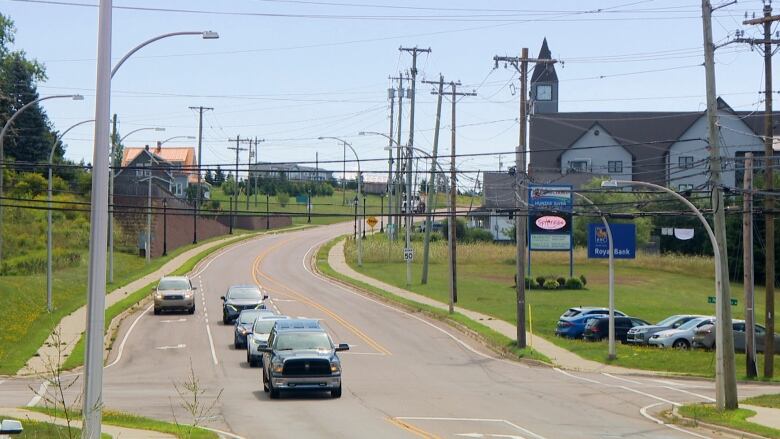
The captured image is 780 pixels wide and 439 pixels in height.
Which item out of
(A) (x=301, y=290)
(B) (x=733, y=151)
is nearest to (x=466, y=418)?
(A) (x=301, y=290)

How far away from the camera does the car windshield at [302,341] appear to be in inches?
1008

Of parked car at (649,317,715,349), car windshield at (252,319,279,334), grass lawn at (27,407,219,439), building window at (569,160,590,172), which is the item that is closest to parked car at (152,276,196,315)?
car windshield at (252,319,279,334)

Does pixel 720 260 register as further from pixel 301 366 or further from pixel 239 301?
pixel 239 301

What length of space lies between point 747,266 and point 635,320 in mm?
11980

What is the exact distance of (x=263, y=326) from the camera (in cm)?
3291

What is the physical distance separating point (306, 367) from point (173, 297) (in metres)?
23.6

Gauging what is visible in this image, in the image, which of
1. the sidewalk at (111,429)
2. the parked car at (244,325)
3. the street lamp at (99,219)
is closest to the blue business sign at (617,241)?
the parked car at (244,325)

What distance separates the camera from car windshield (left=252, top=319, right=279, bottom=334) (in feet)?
107

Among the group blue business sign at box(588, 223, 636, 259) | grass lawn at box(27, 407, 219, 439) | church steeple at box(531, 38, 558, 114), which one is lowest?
grass lawn at box(27, 407, 219, 439)

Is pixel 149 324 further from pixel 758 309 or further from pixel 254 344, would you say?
pixel 758 309

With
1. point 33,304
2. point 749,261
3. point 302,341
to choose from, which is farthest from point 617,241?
point 302,341

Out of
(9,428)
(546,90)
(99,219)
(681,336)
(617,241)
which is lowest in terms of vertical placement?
(681,336)

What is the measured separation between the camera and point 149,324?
1732 inches

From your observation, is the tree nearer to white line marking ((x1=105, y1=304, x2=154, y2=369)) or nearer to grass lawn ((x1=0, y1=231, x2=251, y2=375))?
grass lawn ((x1=0, y1=231, x2=251, y2=375))
